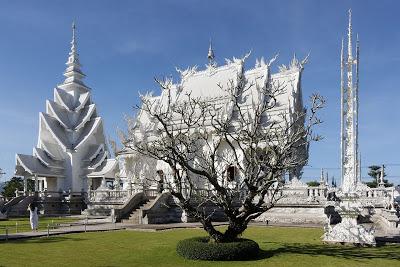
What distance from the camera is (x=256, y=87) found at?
36656 millimetres

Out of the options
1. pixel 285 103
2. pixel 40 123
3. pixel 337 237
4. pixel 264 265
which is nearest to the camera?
pixel 264 265

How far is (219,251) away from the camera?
12.2m

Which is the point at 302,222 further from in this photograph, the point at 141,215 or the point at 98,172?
the point at 98,172

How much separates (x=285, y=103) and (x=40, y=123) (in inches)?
1239

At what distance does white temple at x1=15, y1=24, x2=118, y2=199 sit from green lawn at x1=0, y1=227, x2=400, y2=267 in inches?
1272

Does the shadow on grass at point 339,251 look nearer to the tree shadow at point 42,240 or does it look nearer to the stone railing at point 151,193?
the tree shadow at point 42,240

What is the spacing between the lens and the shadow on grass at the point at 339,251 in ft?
42.9

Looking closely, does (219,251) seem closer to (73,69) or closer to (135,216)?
(135,216)

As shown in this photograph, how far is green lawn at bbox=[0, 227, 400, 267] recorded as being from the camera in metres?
12.0

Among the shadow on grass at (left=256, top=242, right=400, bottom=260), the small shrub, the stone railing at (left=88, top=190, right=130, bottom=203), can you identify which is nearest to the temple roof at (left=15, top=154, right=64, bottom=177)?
the stone railing at (left=88, top=190, right=130, bottom=203)

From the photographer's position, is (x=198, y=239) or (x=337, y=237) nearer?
(x=198, y=239)

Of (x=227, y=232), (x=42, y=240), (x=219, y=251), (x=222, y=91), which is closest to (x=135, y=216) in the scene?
(x=42, y=240)

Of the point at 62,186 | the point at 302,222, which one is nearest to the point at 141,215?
the point at 302,222

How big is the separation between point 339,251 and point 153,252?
6.01 metres
